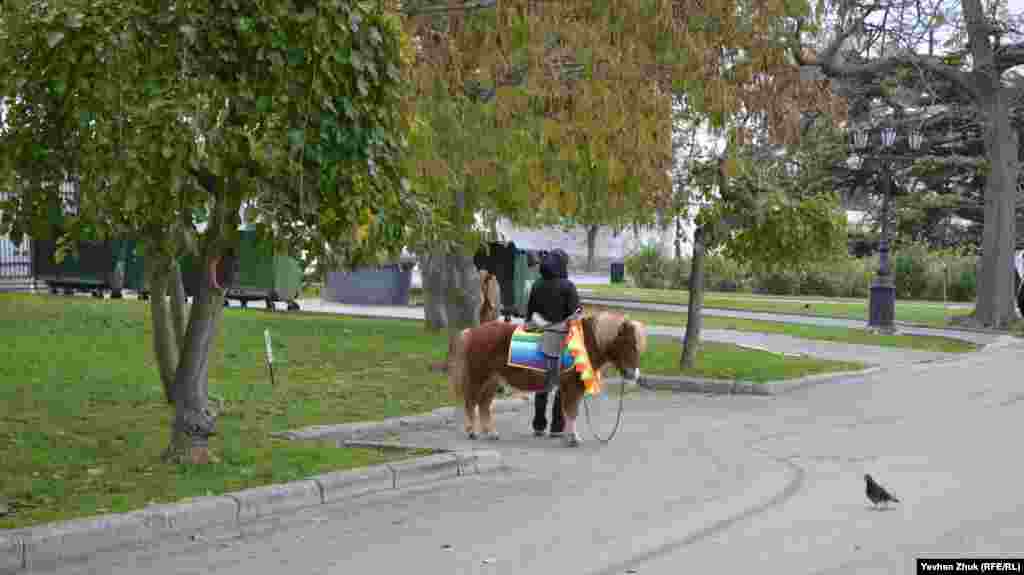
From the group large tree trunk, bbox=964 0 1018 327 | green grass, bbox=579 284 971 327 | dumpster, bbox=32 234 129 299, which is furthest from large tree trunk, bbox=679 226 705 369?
dumpster, bbox=32 234 129 299

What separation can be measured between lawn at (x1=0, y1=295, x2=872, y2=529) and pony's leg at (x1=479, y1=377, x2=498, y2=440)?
4.47 ft

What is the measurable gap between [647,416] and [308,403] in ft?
13.0

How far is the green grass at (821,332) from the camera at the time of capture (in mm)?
25406

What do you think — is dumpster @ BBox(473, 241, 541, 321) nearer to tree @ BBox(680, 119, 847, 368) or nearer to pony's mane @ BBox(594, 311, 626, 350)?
tree @ BBox(680, 119, 847, 368)

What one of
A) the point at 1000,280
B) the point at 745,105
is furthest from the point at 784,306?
the point at 745,105

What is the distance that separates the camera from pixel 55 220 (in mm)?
9562

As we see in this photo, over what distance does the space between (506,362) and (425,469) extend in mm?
2217

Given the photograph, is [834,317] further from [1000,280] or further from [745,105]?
[745,105]

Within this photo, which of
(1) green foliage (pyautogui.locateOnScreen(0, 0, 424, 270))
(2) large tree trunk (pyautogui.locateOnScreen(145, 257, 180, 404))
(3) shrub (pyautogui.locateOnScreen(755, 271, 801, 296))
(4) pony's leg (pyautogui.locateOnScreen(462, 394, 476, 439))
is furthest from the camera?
(3) shrub (pyautogui.locateOnScreen(755, 271, 801, 296))

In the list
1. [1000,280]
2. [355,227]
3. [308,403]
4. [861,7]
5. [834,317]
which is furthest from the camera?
[834,317]

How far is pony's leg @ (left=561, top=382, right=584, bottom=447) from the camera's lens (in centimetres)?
1182

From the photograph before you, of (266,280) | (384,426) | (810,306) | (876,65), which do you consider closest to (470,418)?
(384,426)

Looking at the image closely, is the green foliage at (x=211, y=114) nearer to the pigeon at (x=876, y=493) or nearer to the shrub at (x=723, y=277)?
the pigeon at (x=876, y=493)

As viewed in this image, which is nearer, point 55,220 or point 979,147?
point 55,220
